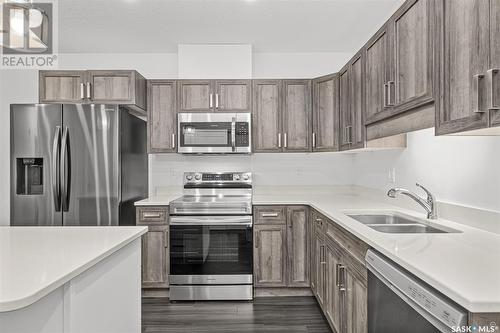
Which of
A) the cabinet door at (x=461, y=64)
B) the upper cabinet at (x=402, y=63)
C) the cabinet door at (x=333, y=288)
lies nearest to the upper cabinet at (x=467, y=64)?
the cabinet door at (x=461, y=64)

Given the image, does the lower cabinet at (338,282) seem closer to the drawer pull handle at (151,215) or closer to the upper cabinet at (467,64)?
the upper cabinet at (467,64)

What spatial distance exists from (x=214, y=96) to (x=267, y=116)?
2.01 feet

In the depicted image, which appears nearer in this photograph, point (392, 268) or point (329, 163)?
point (392, 268)

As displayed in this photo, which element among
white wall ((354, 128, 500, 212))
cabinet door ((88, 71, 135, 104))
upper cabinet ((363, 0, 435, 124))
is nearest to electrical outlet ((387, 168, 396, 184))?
white wall ((354, 128, 500, 212))

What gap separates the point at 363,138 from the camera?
2760mm

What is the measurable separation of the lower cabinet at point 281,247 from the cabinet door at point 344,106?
30.2 inches

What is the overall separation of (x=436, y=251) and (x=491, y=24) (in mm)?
861

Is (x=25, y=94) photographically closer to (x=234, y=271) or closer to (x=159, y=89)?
(x=159, y=89)

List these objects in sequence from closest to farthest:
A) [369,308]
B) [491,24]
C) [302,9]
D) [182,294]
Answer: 1. [491,24]
2. [369,308]
3. [302,9]
4. [182,294]

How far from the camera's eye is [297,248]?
11.6 feet

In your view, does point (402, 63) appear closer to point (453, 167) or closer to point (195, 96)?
point (453, 167)

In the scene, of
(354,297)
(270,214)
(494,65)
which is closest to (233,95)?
(270,214)

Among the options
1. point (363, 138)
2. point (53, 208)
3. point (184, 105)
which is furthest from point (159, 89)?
point (363, 138)

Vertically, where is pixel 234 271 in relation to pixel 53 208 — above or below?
below
